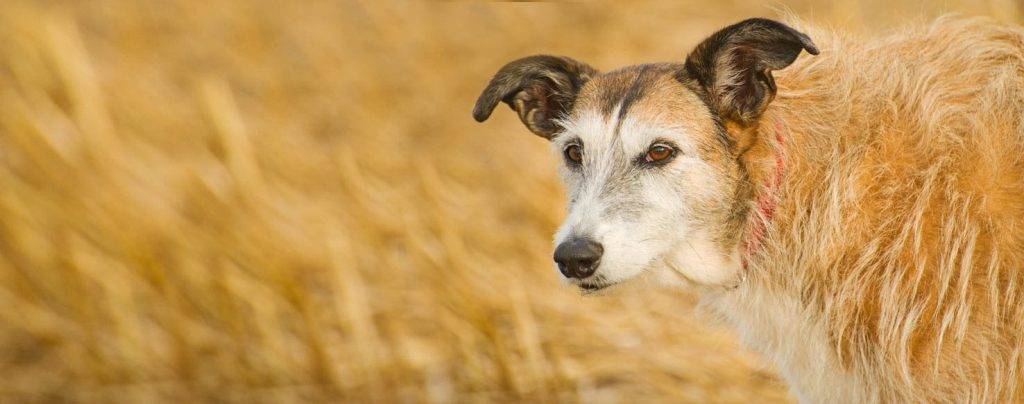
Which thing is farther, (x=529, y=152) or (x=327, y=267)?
(x=529, y=152)

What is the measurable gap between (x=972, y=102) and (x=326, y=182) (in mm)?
6132

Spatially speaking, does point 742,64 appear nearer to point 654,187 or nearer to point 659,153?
point 659,153

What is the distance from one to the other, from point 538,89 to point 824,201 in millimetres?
1223

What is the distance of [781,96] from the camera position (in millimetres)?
4309

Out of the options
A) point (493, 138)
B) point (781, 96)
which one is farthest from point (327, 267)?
point (781, 96)

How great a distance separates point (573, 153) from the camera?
4.37 m

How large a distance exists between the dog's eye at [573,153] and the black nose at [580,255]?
1.66ft

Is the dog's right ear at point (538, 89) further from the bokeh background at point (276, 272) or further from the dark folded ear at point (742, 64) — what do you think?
the bokeh background at point (276, 272)

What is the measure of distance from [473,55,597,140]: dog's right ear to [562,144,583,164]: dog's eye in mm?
182

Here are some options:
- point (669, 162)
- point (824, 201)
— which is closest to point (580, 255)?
point (669, 162)

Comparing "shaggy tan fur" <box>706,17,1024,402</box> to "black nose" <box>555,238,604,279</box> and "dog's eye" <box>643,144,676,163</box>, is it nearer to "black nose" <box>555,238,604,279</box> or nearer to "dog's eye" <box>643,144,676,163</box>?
"dog's eye" <box>643,144,676,163</box>

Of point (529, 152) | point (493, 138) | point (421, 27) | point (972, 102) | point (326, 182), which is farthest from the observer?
point (421, 27)

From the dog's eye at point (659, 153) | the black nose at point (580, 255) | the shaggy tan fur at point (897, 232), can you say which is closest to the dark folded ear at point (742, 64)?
the shaggy tan fur at point (897, 232)

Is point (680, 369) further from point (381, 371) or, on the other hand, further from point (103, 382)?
point (103, 382)
